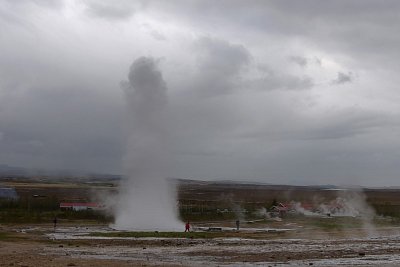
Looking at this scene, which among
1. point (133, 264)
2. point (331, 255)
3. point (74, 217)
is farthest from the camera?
point (74, 217)

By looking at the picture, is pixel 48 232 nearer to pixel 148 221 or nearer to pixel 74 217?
pixel 148 221

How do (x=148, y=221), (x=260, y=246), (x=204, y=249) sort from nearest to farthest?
1. (x=204, y=249)
2. (x=260, y=246)
3. (x=148, y=221)

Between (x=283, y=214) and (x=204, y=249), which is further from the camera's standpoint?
(x=283, y=214)

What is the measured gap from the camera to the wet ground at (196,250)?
31.1m

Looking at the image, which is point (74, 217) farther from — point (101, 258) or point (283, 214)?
point (101, 258)

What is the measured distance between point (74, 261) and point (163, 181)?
1269 inches

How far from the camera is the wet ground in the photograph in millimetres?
31078

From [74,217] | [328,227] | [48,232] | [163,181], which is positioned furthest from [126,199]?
[328,227]

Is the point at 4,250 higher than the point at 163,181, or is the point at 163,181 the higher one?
the point at 163,181

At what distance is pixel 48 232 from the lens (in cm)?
5409

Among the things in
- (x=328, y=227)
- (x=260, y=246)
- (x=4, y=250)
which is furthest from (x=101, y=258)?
(x=328, y=227)

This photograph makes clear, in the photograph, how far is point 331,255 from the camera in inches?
1382

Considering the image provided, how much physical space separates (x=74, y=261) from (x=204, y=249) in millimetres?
10830

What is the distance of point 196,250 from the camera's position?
38562 millimetres
